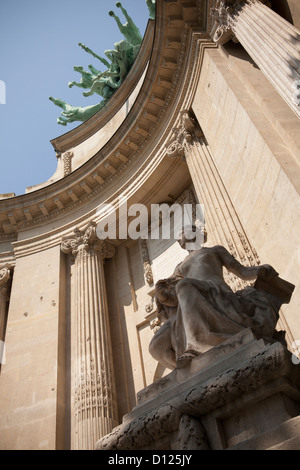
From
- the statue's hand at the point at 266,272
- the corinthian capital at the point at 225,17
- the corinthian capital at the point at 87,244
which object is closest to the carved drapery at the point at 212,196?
the corinthian capital at the point at 225,17

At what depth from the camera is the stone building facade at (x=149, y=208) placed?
728 centimetres

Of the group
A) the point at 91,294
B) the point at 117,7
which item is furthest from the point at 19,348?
the point at 117,7

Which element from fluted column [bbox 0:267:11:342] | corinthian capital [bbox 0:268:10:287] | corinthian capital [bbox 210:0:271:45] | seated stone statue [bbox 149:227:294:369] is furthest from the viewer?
corinthian capital [bbox 0:268:10:287]

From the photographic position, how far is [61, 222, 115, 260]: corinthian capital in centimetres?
1396

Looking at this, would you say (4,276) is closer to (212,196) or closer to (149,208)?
(149,208)

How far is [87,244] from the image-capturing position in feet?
45.6

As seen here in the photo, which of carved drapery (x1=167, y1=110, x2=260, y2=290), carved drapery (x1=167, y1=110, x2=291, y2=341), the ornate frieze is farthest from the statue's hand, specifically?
the ornate frieze

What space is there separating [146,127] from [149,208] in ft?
8.80

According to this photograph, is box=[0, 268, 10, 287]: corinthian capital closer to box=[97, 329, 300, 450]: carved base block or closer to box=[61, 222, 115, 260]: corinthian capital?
box=[61, 222, 115, 260]: corinthian capital

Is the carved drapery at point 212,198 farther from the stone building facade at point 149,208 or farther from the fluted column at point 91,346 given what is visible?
the fluted column at point 91,346

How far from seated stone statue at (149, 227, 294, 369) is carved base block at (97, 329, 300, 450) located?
49 cm

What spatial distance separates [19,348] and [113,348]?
9.02 ft

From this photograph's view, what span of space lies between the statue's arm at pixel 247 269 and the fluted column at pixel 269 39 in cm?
256

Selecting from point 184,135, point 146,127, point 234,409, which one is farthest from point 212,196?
point 234,409
